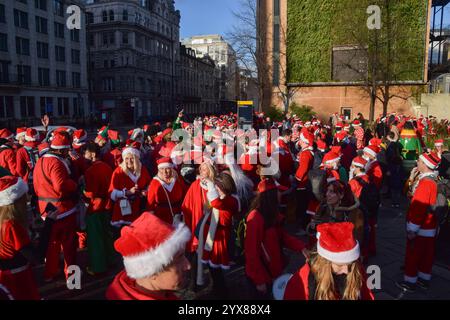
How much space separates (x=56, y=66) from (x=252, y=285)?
165ft

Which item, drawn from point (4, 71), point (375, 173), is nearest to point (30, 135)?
point (375, 173)

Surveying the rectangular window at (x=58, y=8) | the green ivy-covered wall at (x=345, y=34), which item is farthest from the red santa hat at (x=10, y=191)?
the rectangular window at (x=58, y=8)

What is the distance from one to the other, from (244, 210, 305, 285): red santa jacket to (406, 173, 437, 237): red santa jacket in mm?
2043

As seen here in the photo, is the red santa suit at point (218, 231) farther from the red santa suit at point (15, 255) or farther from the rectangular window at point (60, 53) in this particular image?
the rectangular window at point (60, 53)

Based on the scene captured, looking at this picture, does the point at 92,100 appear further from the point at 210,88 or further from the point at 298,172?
the point at 298,172

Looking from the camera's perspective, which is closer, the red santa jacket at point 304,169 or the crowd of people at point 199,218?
the crowd of people at point 199,218

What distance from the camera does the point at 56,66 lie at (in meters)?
46.2

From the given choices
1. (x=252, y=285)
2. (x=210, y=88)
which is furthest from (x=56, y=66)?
(x=210, y=88)

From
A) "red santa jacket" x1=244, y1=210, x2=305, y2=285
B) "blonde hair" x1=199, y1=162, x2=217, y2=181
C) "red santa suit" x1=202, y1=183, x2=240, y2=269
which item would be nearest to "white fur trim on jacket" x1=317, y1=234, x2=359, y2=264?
"red santa jacket" x1=244, y1=210, x2=305, y2=285

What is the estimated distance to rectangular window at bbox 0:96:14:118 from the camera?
125 ft

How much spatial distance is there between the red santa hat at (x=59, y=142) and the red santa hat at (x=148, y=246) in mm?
3654

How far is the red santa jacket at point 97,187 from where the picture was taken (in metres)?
5.36

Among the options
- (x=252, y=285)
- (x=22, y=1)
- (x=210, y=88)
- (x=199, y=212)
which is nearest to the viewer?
(x=252, y=285)

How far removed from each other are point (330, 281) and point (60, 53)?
52.4m
